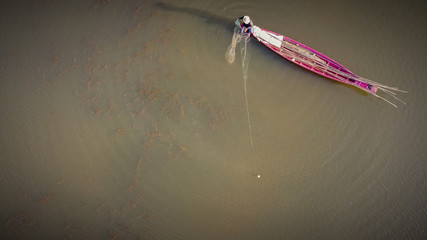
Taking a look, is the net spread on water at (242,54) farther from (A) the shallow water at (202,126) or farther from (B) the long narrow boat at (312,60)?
(B) the long narrow boat at (312,60)

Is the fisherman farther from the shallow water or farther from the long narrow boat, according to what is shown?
the shallow water

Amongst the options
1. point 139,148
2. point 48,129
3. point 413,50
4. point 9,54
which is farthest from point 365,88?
point 9,54

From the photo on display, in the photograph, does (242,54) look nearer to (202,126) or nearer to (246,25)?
(246,25)

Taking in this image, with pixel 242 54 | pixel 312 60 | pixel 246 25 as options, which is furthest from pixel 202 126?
pixel 312 60

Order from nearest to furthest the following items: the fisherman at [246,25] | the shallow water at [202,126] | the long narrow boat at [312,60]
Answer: the fisherman at [246,25], the long narrow boat at [312,60], the shallow water at [202,126]

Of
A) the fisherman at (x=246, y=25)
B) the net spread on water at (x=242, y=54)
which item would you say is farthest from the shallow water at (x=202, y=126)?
the fisherman at (x=246, y=25)
